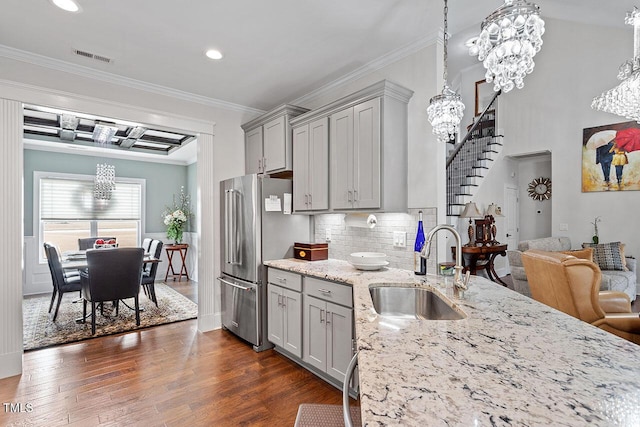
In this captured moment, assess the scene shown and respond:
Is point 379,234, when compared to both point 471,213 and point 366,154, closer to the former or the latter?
point 366,154

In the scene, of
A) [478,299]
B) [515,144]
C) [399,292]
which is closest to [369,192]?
[399,292]

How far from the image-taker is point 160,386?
2.58 metres

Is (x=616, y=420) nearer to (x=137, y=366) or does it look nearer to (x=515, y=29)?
(x=515, y=29)

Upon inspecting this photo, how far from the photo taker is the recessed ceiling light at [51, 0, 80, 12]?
2191 mm

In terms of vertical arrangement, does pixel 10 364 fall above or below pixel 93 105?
below

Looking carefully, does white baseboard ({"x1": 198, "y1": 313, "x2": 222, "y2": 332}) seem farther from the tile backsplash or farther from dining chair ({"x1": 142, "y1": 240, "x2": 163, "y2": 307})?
the tile backsplash

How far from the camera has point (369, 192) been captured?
2668mm

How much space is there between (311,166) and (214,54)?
4.37ft

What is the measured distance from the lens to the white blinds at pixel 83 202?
19.5ft

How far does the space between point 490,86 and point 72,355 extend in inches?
346

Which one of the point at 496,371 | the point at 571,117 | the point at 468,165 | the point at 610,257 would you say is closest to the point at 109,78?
the point at 496,371

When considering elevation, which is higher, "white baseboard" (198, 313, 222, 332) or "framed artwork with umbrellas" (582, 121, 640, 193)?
"framed artwork with umbrellas" (582, 121, 640, 193)

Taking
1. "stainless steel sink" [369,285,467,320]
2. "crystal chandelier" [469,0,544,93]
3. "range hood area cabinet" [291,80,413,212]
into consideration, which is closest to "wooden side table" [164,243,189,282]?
"range hood area cabinet" [291,80,413,212]

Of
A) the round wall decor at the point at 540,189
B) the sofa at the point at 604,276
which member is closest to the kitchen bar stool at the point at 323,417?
the sofa at the point at 604,276
